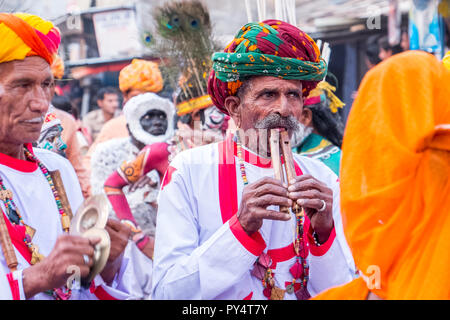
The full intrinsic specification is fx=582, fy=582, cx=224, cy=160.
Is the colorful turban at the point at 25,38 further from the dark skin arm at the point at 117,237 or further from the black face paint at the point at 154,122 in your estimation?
the black face paint at the point at 154,122

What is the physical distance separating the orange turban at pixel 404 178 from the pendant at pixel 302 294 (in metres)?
1.01

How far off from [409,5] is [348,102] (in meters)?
1.48

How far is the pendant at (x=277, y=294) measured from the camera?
2611mm

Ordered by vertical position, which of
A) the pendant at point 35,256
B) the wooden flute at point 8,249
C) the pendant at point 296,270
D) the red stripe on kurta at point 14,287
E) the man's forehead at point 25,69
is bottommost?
the pendant at point 296,270

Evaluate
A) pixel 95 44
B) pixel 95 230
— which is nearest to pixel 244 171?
pixel 95 230

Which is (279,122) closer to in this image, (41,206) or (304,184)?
(304,184)

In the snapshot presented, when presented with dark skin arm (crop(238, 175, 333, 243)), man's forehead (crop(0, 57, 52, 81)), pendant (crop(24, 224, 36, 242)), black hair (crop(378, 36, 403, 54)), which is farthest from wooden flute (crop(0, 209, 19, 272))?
black hair (crop(378, 36, 403, 54))

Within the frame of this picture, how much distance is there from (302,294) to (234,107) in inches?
40.4

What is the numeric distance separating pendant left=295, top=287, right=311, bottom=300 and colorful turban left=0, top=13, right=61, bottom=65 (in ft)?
5.10

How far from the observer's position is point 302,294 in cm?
269

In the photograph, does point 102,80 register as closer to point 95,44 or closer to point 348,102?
point 95,44

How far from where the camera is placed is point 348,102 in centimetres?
450

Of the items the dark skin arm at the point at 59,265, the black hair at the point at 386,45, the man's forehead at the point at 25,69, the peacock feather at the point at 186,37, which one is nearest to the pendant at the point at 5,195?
the dark skin arm at the point at 59,265

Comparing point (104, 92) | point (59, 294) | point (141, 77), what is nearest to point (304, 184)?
point (59, 294)
